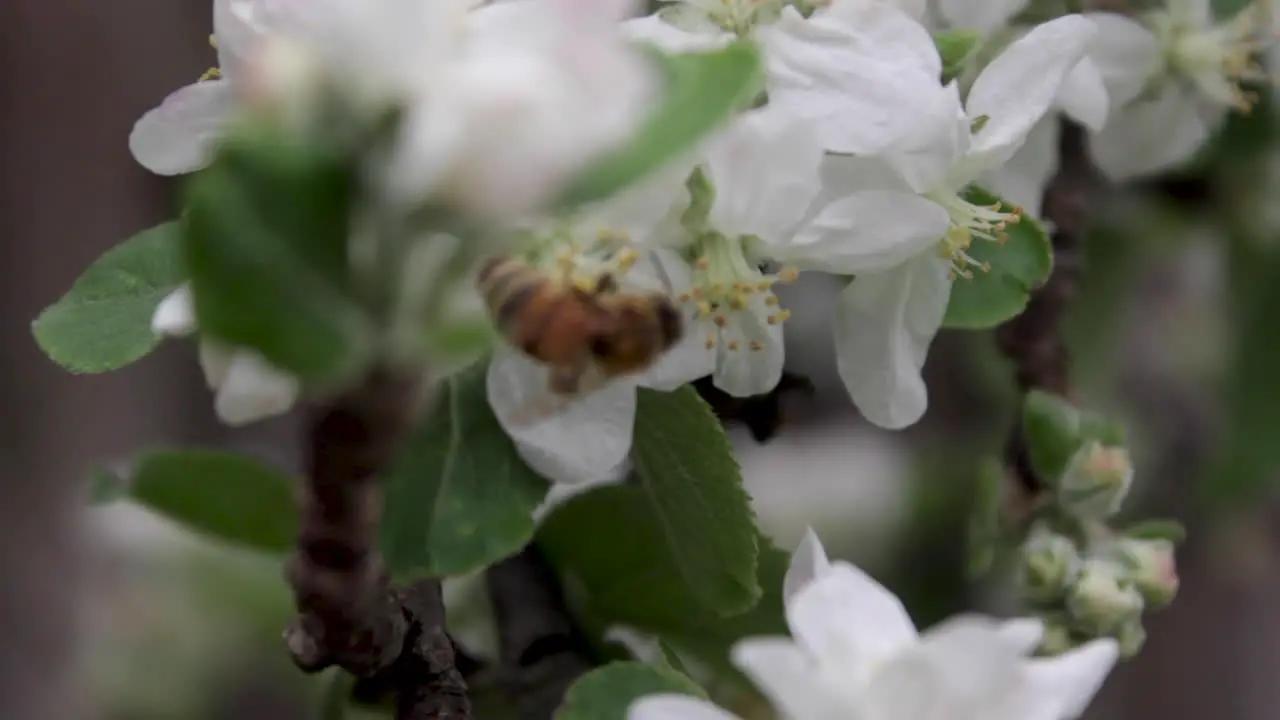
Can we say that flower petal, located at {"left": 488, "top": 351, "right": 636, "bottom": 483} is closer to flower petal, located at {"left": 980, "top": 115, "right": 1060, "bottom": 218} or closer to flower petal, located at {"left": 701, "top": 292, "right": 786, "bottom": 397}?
flower petal, located at {"left": 701, "top": 292, "right": 786, "bottom": 397}

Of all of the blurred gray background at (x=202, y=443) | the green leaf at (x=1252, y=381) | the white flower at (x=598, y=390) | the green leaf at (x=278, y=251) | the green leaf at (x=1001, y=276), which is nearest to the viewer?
the green leaf at (x=278, y=251)

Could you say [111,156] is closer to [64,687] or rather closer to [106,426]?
[106,426]

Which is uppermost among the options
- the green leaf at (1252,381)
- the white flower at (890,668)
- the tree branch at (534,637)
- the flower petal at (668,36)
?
the flower petal at (668,36)

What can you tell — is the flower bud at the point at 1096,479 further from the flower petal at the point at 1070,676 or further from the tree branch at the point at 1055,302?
the flower petal at the point at 1070,676

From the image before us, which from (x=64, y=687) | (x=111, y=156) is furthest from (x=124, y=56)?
(x=64, y=687)

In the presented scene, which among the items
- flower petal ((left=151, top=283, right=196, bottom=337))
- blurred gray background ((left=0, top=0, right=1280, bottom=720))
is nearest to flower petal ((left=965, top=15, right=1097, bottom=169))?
flower petal ((left=151, top=283, right=196, bottom=337))

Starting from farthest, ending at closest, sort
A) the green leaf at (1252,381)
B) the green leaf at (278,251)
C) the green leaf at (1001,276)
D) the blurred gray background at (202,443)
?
the blurred gray background at (202,443) → the green leaf at (1252,381) → the green leaf at (1001,276) → the green leaf at (278,251)

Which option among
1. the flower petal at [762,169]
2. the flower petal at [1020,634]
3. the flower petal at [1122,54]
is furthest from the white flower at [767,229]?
the flower petal at [1122,54]
